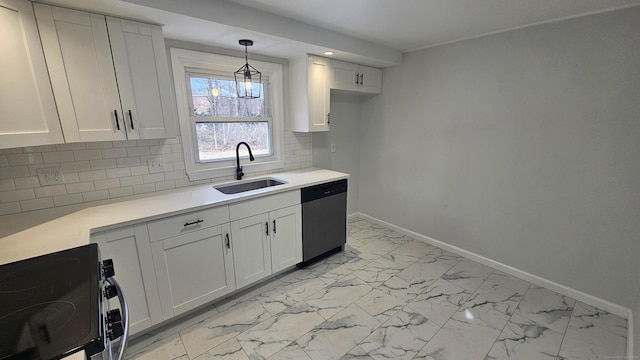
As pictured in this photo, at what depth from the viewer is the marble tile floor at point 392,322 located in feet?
5.80

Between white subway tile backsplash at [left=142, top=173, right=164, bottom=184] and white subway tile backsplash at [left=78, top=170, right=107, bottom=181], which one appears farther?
white subway tile backsplash at [left=142, top=173, right=164, bottom=184]

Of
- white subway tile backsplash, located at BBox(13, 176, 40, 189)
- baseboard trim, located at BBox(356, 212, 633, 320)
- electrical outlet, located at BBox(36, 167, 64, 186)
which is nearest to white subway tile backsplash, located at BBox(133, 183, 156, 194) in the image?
electrical outlet, located at BBox(36, 167, 64, 186)

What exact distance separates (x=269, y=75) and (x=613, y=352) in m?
3.57

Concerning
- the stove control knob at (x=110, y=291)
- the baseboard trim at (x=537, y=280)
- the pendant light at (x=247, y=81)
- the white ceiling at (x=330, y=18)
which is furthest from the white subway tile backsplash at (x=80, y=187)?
the baseboard trim at (x=537, y=280)

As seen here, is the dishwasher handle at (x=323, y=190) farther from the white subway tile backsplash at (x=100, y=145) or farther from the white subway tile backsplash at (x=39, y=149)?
the white subway tile backsplash at (x=39, y=149)

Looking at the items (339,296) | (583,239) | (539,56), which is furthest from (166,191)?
(583,239)

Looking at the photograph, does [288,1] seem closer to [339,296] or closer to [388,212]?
[339,296]

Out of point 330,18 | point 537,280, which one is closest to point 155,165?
point 330,18

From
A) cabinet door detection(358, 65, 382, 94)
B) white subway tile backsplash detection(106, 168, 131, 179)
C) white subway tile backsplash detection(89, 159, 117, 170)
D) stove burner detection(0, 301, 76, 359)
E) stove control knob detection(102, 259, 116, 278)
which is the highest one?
cabinet door detection(358, 65, 382, 94)

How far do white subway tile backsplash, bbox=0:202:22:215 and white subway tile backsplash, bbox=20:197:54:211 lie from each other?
0.07ft

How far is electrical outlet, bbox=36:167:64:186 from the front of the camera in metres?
1.77

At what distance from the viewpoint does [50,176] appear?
5.90 feet

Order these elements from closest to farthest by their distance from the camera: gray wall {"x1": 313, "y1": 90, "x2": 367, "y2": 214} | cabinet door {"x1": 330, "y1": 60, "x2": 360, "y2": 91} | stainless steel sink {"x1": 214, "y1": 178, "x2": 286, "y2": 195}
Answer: stainless steel sink {"x1": 214, "y1": 178, "x2": 286, "y2": 195} → cabinet door {"x1": 330, "y1": 60, "x2": 360, "y2": 91} → gray wall {"x1": 313, "y1": 90, "x2": 367, "y2": 214}

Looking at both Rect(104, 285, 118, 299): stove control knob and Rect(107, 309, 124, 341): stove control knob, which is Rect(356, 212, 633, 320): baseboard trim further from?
Rect(104, 285, 118, 299): stove control knob
